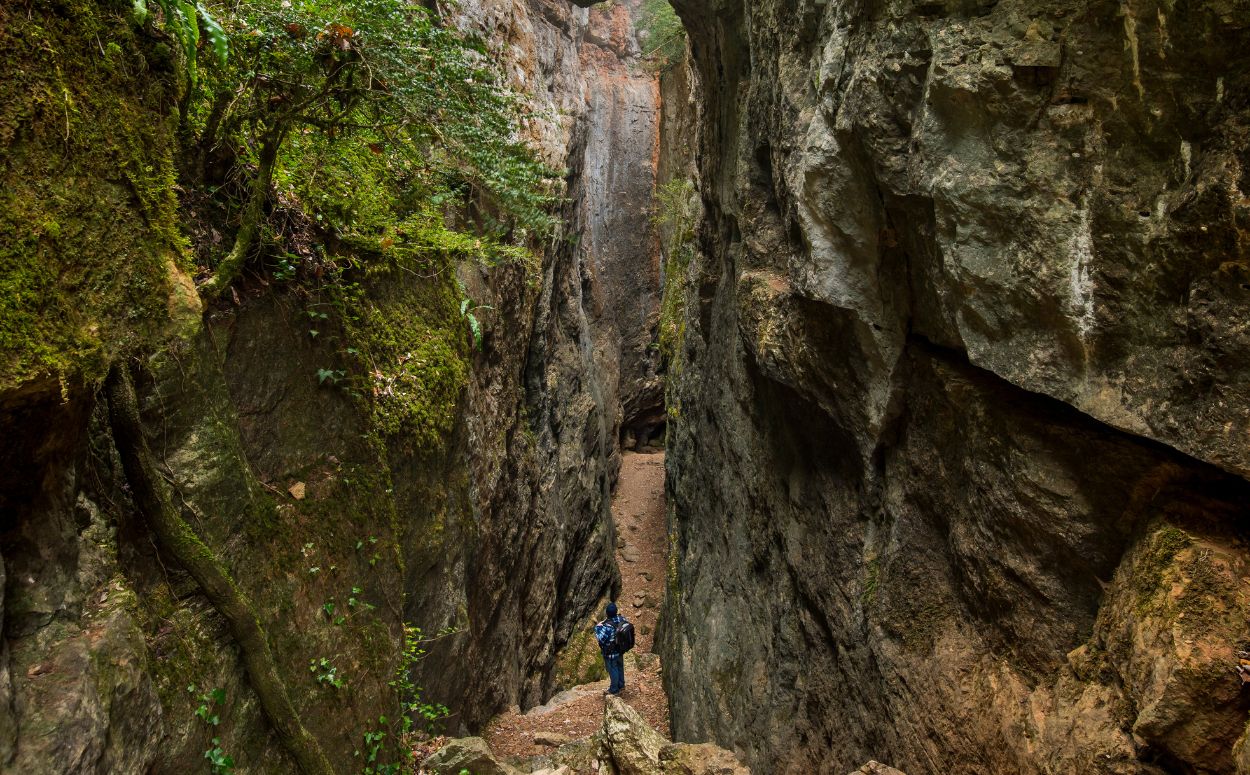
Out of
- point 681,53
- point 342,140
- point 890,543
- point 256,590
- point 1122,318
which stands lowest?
point 256,590

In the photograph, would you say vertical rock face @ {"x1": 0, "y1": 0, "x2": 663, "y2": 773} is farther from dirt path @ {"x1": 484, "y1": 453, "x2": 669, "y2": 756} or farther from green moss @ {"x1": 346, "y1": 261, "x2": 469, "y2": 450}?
dirt path @ {"x1": 484, "y1": 453, "x2": 669, "y2": 756}

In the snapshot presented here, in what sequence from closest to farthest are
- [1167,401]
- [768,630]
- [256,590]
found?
[1167,401] < [256,590] < [768,630]

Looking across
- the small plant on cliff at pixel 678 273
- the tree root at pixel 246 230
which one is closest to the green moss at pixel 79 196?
the tree root at pixel 246 230

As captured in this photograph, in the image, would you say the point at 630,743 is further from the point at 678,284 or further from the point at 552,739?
the point at 678,284

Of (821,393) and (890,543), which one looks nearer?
(890,543)

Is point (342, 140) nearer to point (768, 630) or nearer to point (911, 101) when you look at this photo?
point (911, 101)

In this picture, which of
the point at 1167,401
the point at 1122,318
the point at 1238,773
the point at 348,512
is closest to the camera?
the point at 1238,773

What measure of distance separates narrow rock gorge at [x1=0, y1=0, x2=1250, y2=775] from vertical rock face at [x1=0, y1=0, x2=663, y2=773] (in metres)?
0.02

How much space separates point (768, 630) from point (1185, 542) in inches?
194

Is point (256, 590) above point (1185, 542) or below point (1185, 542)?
below

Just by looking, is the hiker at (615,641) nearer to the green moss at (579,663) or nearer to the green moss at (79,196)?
the green moss at (579,663)

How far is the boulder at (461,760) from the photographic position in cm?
586

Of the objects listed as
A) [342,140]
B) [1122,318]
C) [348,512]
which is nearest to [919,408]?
[1122,318]

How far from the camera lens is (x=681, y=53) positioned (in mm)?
19594
